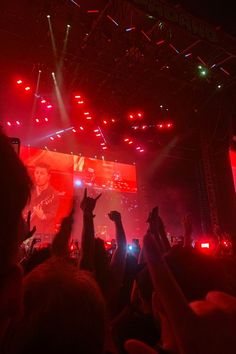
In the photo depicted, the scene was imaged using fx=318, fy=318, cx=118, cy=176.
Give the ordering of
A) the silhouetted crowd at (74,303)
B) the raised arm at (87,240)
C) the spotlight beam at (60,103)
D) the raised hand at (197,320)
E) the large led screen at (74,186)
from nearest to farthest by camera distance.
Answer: the silhouetted crowd at (74,303)
the raised hand at (197,320)
the raised arm at (87,240)
the spotlight beam at (60,103)
the large led screen at (74,186)

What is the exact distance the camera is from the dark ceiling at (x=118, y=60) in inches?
279

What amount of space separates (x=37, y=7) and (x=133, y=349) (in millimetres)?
7848

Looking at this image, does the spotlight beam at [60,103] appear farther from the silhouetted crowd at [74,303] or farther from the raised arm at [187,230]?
the silhouetted crowd at [74,303]

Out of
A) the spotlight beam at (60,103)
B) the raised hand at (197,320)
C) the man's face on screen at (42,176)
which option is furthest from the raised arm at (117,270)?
the man's face on screen at (42,176)

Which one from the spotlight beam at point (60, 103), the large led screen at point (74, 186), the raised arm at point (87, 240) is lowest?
the raised arm at point (87, 240)

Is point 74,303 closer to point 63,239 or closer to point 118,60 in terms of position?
point 63,239

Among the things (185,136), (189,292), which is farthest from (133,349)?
(185,136)

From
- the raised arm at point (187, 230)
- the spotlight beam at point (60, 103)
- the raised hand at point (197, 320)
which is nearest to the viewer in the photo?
the raised hand at point (197, 320)

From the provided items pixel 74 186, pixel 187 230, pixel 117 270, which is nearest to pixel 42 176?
pixel 74 186

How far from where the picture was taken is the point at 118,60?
28.2 feet

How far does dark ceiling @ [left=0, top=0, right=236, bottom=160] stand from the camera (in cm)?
709

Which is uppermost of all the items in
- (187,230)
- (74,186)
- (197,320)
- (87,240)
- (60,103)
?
(60,103)

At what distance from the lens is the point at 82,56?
8.30 meters

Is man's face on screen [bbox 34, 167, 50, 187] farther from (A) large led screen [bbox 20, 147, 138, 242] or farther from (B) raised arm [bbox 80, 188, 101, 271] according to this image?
(B) raised arm [bbox 80, 188, 101, 271]
